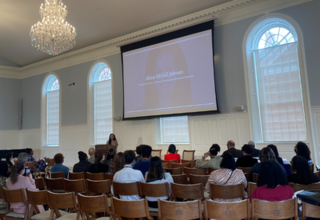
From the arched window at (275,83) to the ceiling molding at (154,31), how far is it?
0.47 m

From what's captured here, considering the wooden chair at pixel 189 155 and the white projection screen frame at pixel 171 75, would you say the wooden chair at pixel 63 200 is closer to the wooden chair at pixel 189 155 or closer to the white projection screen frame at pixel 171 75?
the wooden chair at pixel 189 155

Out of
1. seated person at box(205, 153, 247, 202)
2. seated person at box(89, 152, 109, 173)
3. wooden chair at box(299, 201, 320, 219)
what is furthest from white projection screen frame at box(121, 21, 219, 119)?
wooden chair at box(299, 201, 320, 219)

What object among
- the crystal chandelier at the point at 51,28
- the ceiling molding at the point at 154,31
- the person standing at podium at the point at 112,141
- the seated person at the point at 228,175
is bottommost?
the seated person at the point at 228,175

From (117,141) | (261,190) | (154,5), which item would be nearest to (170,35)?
(154,5)

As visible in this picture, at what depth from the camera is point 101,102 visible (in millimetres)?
10867

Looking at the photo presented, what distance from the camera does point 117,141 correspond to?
32.3ft

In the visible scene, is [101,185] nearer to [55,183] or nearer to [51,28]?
[55,183]

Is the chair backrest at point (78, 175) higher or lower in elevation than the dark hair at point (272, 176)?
lower

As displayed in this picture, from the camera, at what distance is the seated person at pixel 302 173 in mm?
2637

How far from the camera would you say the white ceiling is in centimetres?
798

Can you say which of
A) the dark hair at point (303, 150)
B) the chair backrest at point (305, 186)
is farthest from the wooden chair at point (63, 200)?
the dark hair at point (303, 150)

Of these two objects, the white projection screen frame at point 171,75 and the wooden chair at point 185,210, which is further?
the white projection screen frame at point 171,75

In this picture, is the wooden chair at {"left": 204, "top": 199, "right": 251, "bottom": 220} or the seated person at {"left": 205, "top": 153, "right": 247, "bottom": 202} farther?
the seated person at {"left": 205, "top": 153, "right": 247, "bottom": 202}

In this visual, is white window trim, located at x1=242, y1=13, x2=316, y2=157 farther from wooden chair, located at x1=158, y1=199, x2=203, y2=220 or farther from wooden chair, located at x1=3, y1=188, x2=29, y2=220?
wooden chair, located at x1=3, y1=188, x2=29, y2=220
